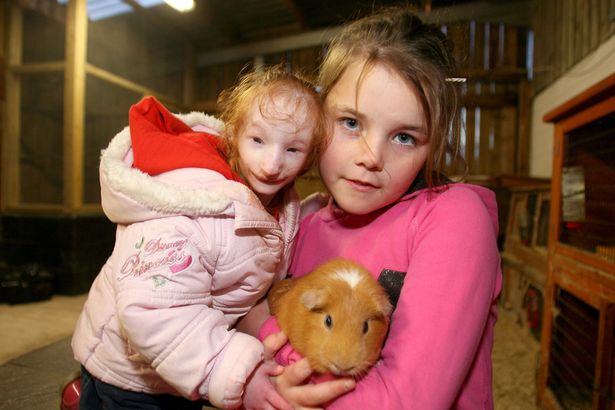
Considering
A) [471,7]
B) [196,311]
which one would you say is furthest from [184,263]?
[471,7]

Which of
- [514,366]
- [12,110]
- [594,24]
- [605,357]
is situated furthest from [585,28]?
[12,110]

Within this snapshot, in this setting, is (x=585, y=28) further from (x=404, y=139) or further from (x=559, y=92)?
(x=404, y=139)

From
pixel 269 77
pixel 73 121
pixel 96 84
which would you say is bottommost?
pixel 269 77

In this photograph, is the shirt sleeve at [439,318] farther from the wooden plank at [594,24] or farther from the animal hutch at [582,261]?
the wooden plank at [594,24]

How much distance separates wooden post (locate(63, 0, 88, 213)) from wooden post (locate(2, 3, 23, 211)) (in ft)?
1.96

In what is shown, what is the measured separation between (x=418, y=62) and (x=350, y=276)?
55 cm

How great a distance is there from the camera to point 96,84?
4.41 m

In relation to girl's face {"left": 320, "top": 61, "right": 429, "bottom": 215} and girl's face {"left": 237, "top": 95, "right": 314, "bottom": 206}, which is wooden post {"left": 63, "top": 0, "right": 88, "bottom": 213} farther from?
girl's face {"left": 320, "top": 61, "right": 429, "bottom": 215}

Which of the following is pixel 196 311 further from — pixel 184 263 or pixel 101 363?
pixel 101 363

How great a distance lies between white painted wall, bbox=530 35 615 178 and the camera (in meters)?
3.56

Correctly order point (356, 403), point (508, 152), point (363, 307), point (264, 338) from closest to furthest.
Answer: point (356, 403), point (363, 307), point (264, 338), point (508, 152)

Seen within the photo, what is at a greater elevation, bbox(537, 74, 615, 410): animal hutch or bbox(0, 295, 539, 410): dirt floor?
bbox(537, 74, 615, 410): animal hutch

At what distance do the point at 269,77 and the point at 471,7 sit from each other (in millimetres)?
5387

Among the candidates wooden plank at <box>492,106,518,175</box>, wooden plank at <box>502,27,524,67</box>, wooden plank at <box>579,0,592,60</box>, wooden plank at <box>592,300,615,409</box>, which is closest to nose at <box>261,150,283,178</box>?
wooden plank at <box>592,300,615,409</box>
